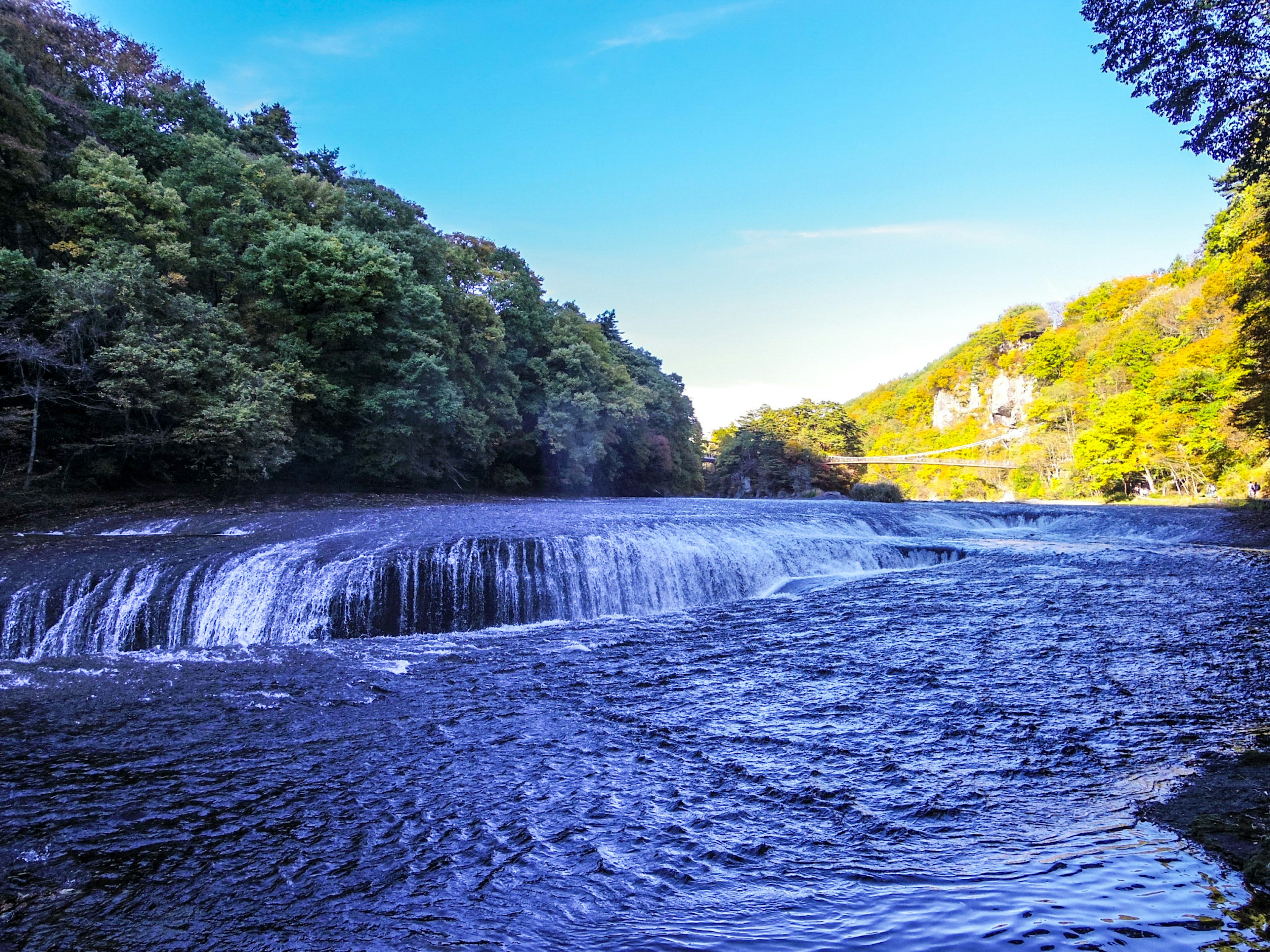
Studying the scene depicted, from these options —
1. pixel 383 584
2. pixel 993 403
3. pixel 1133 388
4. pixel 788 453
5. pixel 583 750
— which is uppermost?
pixel 993 403

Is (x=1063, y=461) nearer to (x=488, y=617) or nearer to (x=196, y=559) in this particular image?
(x=488, y=617)

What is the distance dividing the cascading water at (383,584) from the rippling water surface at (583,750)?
5 centimetres

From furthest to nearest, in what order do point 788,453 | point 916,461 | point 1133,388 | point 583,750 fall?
point 916,461 → point 788,453 → point 1133,388 → point 583,750

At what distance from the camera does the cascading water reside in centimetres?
879

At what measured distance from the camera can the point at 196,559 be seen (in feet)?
32.9

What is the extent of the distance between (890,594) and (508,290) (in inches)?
1055

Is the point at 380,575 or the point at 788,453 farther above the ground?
the point at 788,453

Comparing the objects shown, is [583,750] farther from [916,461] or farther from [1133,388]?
[916,461]

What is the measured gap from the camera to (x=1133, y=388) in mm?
41406

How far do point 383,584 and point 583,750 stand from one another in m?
6.14

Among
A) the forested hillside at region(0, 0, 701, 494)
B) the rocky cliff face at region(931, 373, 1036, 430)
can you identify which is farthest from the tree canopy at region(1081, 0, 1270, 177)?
the rocky cliff face at region(931, 373, 1036, 430)

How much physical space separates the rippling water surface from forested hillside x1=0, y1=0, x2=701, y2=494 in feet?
20.5

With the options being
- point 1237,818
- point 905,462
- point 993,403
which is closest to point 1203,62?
point 1237,818

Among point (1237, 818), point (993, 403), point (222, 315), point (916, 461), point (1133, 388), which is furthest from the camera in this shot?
point (993, 403)
